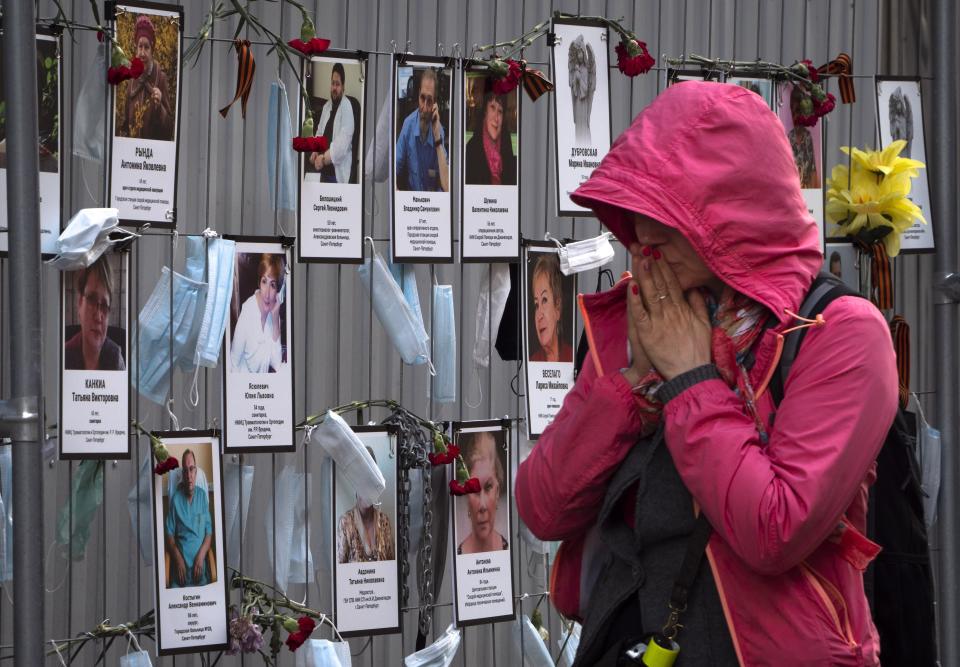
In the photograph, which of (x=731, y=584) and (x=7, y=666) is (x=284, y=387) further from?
(x=731, y=584)

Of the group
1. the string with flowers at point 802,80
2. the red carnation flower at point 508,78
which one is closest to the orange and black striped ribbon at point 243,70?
the red carnation flower at point 508,78

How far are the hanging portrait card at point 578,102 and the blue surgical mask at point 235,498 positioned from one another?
3.24 ft

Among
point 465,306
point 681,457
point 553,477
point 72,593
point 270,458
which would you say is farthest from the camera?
point 465,306

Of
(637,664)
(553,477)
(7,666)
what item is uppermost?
(553,477)

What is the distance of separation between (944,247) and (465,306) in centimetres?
137

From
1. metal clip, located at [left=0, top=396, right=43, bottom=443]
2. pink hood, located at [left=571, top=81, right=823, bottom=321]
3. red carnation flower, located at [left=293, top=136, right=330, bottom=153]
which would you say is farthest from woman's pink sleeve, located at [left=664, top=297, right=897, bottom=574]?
red carnation flower, located at [left=293, top=136, right=330, bottom=153]

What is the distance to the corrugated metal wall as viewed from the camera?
3.24 meters

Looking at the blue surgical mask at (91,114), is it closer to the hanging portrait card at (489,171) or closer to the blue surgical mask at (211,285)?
the blue surgical mask at (211,285)

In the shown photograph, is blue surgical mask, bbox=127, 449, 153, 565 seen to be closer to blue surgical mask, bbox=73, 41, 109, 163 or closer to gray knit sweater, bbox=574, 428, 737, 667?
blue surgical mask, bbox=73, 41, 109, 163

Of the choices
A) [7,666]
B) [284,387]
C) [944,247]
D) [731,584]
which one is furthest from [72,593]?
[944,247]

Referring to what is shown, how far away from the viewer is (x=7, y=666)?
3.24m

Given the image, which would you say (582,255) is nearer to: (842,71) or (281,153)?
(281,153)

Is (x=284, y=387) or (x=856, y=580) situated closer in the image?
(x=856, y=580)

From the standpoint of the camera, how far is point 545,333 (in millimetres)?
3068
